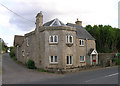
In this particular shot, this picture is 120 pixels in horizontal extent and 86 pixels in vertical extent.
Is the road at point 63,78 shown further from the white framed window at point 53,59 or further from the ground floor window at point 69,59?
the ground floor window at point 69,59

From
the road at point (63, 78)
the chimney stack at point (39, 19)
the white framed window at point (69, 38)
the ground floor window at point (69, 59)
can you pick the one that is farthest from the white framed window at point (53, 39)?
the road at point (63, 78)

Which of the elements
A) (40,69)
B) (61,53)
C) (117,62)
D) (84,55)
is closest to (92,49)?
(84,55)

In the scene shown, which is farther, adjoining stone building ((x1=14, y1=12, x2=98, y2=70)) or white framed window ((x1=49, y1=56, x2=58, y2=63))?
white framed window ((x1=49, y1=56, x2=58, y2=63))

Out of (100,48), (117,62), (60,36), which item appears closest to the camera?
(60,36)

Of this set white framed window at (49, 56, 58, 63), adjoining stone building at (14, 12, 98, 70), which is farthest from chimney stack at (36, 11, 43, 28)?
white framed window at (49, 56, 58, 63)

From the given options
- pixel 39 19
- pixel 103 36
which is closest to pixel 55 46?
pixel 39 19

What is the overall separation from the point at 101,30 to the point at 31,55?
69.3 ft

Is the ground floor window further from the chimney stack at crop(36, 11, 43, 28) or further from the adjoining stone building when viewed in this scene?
the chimney stack at crop(36, 11, 43, 28)

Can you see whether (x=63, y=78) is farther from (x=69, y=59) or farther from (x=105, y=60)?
(x=105, y=60)

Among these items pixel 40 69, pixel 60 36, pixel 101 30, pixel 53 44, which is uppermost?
pixel 101 30

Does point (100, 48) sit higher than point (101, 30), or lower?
lower

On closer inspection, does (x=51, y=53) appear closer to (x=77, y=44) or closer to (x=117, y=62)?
(x=77, y=44)

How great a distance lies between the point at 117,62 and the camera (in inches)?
1061

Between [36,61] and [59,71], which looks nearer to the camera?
[59,71]
